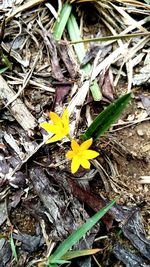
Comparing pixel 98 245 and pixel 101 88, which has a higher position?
pixel 101 88

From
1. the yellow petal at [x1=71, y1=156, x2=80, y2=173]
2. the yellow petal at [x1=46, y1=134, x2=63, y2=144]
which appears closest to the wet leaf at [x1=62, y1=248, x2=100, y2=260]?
the yellow petal at [x1=71, y1=156, x2=80, y2=173]

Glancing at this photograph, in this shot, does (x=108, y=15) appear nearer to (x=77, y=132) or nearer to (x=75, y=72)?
(x=75, y=72)

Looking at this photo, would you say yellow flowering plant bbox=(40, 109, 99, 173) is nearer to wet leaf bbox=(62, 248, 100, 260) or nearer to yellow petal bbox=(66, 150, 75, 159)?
yellow petal bbox=(66, 150, 75, 159)

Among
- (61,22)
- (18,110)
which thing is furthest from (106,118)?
(61,22)

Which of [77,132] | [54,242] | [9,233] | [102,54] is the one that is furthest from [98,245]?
[102,54]

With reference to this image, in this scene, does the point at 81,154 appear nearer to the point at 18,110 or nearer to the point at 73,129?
the point at 73,129
